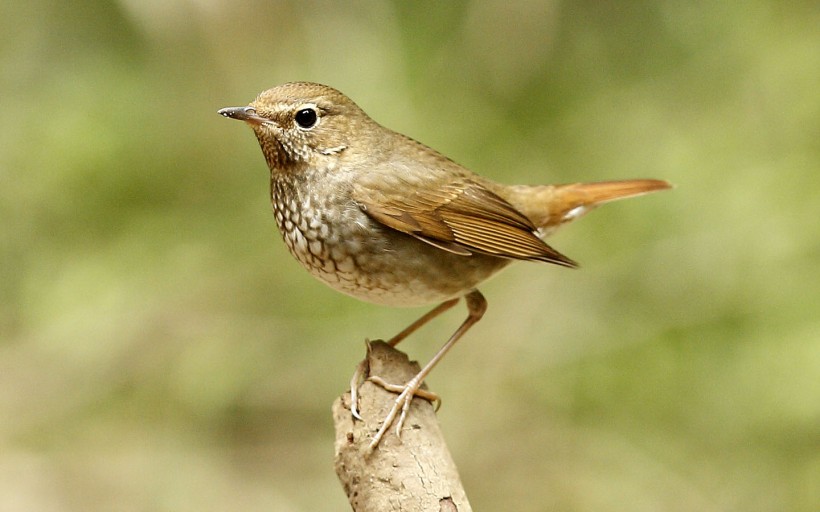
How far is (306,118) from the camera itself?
10.4 feet

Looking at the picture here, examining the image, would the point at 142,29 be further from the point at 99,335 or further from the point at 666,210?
the point at 666,210

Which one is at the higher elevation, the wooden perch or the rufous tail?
the rufous tail

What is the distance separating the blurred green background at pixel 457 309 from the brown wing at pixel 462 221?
175cm

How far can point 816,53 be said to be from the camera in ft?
18.8

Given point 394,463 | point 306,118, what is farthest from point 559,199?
point 394,463

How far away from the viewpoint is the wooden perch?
2680 mm

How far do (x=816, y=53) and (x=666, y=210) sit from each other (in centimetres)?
134

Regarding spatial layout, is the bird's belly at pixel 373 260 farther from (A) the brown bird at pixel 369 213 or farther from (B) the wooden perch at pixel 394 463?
(B) the wooden perch at pixel 394 463

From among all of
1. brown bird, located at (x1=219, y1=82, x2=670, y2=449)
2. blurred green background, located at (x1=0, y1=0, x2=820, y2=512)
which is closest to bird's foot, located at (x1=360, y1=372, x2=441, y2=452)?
brown bird, located at (x1=219, y1=82, x2=670, y2=449)

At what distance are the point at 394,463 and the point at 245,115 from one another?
1.15 m

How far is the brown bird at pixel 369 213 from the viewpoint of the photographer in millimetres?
3172

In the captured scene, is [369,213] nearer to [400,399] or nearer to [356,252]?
[356,252]

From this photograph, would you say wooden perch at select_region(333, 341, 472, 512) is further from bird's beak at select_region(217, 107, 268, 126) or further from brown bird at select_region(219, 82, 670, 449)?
bird's beak at select_region(217, 107, 268, 126)

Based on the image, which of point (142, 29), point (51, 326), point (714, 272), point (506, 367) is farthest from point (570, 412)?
point (142, 29)
